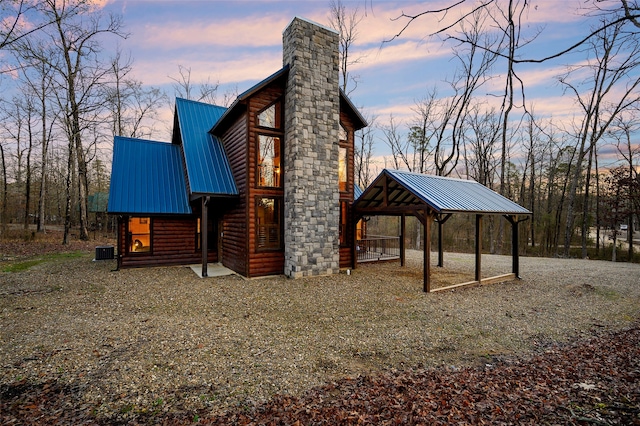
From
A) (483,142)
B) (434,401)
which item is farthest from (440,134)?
(434,401)

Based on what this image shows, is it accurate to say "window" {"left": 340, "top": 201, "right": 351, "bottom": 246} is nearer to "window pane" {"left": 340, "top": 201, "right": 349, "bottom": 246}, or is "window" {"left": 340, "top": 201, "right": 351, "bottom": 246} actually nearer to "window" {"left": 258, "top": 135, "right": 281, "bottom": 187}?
"window pane" {"left": 340, "top": 201, "right": 349, "bottom": 246}

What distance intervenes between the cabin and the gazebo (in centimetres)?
160

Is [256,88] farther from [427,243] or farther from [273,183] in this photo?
[427,243]

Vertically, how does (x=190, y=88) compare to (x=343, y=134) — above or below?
above

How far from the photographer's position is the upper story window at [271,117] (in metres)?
10.5

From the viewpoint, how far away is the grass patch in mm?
10794

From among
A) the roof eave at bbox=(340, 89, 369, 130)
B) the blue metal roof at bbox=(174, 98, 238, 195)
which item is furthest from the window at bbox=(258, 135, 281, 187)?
the roof eave at bbox=(340, 89, 369, 130)

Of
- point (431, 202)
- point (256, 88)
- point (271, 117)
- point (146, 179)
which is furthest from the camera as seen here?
point (146, 179)

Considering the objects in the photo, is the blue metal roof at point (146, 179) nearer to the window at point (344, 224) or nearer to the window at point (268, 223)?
the window at point (268, 223)

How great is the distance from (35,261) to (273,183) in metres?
10.9

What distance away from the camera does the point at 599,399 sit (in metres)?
3.13

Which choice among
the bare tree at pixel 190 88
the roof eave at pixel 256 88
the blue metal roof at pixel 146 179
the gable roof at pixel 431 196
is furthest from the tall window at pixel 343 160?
the bare tree at pixel 190 88

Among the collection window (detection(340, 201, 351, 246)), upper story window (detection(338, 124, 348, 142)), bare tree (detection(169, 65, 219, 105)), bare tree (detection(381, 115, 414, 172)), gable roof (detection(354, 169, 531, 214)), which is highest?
bare tree (detection(169, 65, 219, 105))

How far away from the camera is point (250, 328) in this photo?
5738 mm
